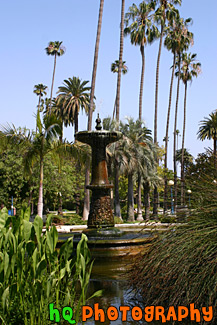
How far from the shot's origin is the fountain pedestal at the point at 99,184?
33.1 ft

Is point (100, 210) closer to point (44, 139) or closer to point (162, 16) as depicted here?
point (44, 139)

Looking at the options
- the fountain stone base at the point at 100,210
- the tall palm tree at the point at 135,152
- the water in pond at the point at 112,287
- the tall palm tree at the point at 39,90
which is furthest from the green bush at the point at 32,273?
the tall palm tree at the point at 39,90

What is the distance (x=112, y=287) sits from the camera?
5918 millimetres

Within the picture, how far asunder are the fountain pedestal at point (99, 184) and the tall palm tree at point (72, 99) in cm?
3994

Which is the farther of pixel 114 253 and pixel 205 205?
pixel 114 253

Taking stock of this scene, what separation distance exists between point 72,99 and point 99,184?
41385mm

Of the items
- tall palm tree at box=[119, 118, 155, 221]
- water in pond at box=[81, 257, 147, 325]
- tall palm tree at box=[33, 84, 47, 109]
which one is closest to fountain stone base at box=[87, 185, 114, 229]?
water in pond at box=[81, 257, 147, 325]

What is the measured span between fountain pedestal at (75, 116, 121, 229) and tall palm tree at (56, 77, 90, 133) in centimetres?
3994

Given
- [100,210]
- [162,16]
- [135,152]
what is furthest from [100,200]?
[162,16]

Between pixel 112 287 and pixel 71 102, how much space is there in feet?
149

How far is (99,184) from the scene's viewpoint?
10156mm

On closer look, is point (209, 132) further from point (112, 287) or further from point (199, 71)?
point (112, 287)

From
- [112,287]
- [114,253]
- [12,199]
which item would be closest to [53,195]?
A: [12,199]

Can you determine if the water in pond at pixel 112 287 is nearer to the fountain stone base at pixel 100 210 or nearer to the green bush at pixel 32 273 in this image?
the green bush at pixel 32 273
